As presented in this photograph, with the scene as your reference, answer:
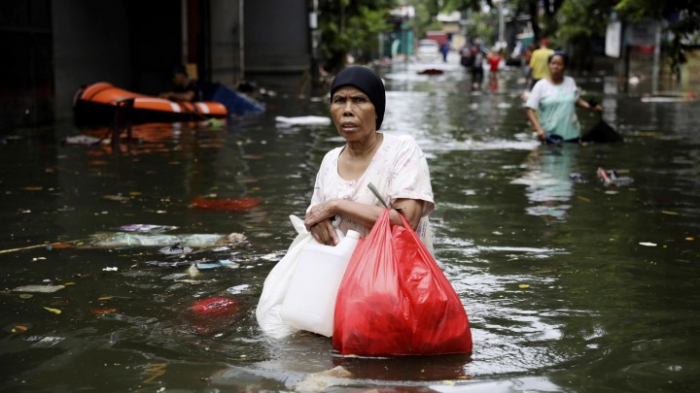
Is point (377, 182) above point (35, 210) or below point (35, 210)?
above

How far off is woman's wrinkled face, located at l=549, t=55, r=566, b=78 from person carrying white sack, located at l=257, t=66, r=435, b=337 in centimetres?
833

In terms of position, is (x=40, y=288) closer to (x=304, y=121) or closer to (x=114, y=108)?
(x=114, y=108)

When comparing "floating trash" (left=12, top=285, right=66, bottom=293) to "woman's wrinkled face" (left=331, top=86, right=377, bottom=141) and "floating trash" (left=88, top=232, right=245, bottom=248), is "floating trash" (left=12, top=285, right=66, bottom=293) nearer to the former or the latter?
"floating trash" (left=88, top=232, right=245, bottom=248)

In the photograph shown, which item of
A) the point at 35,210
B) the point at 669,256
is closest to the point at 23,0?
the point at 35,210

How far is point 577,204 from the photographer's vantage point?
30.5ft

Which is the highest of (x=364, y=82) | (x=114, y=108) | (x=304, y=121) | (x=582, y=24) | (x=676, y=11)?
(x=582, y=24)

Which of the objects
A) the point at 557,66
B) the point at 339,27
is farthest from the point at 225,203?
the point at 339,27

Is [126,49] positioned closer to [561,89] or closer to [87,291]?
[561,89]

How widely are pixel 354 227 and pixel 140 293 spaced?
1.75 metres

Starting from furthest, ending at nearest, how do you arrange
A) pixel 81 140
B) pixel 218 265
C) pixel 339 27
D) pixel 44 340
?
pixel 339 27 → pixel 81 140 → pixel 218 265 → pixel 44 340

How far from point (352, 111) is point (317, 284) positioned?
2.64 ft

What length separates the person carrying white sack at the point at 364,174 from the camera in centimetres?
472

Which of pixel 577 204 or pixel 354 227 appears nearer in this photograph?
pixel 354 227

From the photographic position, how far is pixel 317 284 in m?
4.70
